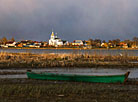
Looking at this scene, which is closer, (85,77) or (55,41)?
(85,77)

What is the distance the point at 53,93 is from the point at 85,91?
1822 mm

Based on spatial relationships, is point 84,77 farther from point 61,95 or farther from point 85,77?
point 61,95

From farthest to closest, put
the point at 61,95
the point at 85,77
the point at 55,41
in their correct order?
the point at 55,41 → the point at 85,77 → the point at 61,95

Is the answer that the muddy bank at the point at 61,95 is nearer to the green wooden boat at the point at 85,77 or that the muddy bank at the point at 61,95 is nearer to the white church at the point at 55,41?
the green wooden boat at the point at 85,77

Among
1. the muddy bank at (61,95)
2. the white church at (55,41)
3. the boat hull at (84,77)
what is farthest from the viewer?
the white church at (55,41)

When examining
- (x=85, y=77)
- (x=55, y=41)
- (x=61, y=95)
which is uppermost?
(x=55, y=41)

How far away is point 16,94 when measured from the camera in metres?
11.3

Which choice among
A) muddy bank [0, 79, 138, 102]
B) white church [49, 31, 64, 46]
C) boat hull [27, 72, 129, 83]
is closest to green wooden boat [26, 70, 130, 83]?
boat hull [27, 72, 129, 83]

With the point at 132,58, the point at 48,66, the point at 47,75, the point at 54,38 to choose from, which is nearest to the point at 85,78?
the point at 47,75

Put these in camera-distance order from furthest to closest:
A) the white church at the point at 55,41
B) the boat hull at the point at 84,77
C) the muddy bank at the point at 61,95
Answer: the white church at the point at 55,41, the boat hull at the point at 84,77, the muddy bank at the point at 61,95

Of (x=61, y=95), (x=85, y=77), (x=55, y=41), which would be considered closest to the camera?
(x=61, y=95)

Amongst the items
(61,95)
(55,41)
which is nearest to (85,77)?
(61,95)

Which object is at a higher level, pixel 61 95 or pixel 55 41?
pixel 55 41

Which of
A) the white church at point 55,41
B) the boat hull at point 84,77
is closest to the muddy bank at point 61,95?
the boat hull at point 84,77
